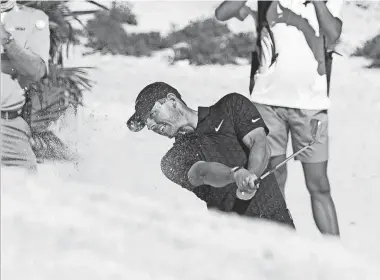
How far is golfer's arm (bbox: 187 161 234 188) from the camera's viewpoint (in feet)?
10.8

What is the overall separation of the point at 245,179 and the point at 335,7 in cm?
77

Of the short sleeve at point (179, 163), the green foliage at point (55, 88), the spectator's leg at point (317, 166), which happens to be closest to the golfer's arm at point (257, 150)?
the spectator's leg at point (317, 166)

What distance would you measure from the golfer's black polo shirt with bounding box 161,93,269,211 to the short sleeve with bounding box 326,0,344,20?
48 cm

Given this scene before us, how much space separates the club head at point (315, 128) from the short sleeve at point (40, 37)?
3.83 ft

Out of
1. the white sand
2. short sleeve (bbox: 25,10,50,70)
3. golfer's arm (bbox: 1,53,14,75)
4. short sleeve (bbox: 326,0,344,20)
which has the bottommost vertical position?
the white sand

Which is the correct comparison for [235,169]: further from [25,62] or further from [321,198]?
[25,62]

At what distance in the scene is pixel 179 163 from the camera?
3.40 metres

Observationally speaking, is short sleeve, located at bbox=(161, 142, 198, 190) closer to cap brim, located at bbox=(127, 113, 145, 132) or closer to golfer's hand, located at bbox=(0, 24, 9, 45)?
cap brim, located at bbox=(127, 113, 145, 132)

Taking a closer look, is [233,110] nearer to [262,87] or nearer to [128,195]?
[262,87]

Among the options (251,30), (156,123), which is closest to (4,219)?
(156,123)

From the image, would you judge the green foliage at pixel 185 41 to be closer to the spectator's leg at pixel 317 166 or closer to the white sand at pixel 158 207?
the white sand at pixel 158 207

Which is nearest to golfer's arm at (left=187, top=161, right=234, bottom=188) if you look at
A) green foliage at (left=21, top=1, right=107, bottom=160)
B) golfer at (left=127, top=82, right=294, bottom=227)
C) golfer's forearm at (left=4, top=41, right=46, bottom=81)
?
golfer at (left=127, top=82, right=294, bottom=227)

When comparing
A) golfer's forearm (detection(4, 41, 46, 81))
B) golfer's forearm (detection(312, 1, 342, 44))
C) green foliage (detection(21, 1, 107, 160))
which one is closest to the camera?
golfer's forearm (detection(312, 1, 342, 44))

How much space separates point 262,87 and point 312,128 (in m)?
0.26
